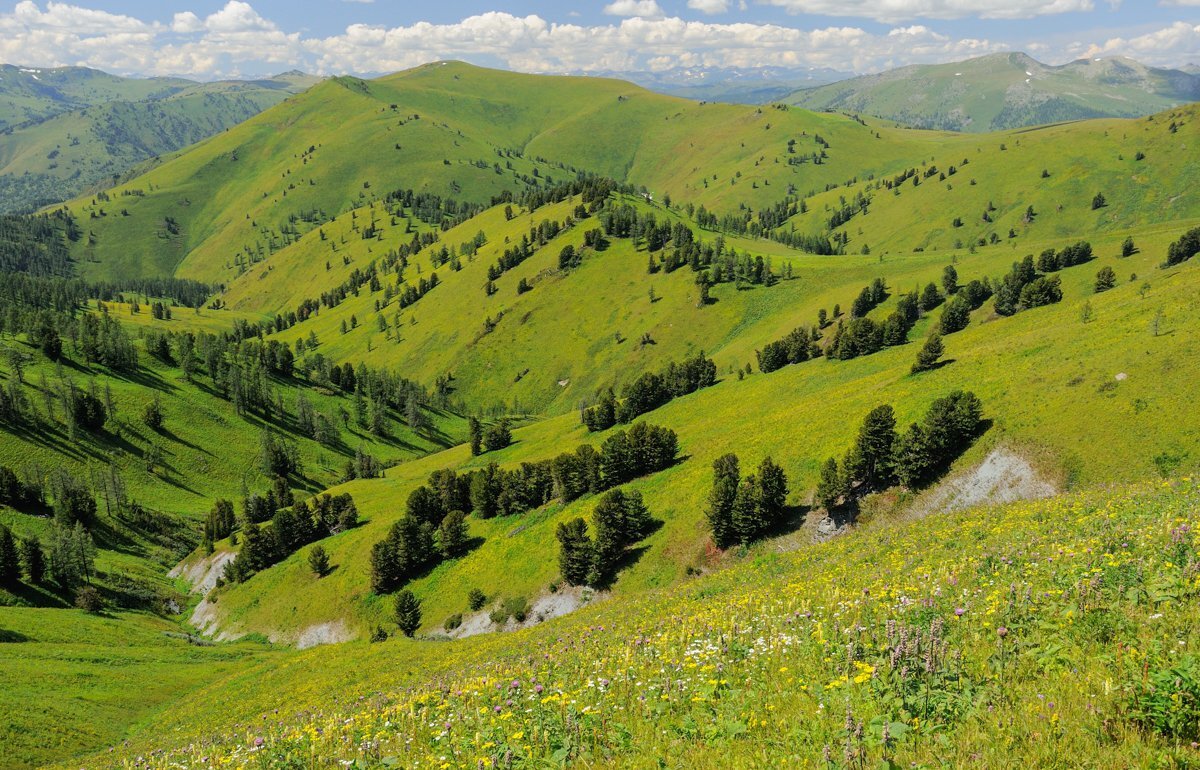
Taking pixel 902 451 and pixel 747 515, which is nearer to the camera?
pixel 902 451

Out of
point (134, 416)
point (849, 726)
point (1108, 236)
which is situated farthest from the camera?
point (134, 416)

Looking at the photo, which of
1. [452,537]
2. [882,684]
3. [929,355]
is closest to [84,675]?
[452,537]

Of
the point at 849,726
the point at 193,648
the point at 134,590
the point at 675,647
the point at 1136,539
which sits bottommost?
the point at 134,590

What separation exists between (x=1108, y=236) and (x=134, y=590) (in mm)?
228326

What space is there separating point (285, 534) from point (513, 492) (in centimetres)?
4589

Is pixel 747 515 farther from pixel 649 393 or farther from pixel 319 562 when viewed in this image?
pixel 649 393

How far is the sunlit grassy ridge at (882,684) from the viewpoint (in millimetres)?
7344

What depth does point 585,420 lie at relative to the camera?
421ft

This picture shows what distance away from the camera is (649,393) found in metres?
127

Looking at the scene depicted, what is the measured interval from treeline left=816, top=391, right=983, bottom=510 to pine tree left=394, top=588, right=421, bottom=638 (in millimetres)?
48784

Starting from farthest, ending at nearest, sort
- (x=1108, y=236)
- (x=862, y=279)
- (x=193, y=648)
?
1. (x=862, y=279)
2. (x=1108, y=236)
3. (x=193, y=648)

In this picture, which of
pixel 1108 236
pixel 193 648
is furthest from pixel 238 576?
pixel 1108 236

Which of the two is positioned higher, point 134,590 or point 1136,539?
point 1136,539

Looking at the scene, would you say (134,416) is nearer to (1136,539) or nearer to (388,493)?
(388,493)
